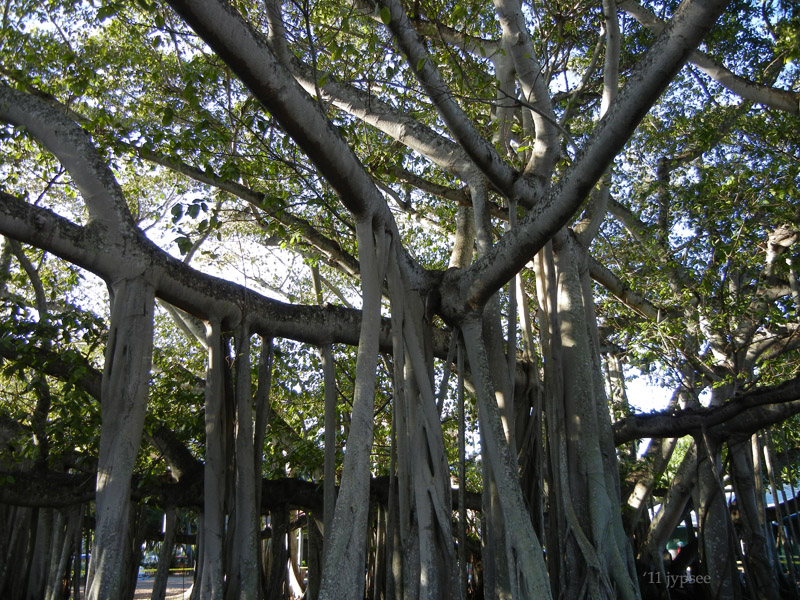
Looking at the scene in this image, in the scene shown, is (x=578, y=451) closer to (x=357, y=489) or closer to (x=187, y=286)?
(x=357, y=489)

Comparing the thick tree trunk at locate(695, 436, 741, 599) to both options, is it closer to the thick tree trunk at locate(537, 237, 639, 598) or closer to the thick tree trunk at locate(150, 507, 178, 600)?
the thick tree trunk at locate(537, 237, 639, 598)

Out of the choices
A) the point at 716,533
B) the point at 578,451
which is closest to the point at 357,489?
the point at 578,451

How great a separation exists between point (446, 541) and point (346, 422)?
A: 148 inches

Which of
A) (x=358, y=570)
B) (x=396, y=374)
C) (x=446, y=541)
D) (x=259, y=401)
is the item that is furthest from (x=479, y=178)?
(x=358, y=570)

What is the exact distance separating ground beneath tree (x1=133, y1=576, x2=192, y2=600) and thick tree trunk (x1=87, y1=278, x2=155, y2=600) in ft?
29.2

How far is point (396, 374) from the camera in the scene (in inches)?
168

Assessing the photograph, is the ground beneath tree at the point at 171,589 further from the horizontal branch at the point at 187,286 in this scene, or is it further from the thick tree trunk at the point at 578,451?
the thick tree trunk at the point at 578,451

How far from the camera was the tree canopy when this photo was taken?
12.7ft

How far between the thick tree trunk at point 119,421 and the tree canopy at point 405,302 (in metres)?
0.01

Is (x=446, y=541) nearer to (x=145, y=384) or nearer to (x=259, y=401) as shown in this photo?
(x=259, y=401)

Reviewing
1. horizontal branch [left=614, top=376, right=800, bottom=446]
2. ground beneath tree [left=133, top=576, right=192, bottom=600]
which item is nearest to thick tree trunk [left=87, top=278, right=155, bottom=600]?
horizontal branch [left=614, top=376, right=800, bottom=446]

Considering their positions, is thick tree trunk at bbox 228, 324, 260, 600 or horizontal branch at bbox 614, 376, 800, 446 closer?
thick tree trunk at bbox 228, 324, 260, 600

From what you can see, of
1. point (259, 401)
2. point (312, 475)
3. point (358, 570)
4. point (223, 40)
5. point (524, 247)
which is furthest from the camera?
point (312, 475)

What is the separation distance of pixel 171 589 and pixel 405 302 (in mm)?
14900
